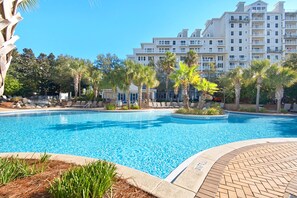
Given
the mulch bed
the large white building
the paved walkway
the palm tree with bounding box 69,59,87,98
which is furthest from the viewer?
the large white building

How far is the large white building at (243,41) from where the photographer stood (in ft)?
171

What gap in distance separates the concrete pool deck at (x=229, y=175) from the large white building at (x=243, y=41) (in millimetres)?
48839

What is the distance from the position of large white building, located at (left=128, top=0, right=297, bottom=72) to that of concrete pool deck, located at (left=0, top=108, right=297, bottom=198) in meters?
48.8

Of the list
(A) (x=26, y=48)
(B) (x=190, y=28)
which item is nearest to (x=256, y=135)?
(A) (x=26, y=48)

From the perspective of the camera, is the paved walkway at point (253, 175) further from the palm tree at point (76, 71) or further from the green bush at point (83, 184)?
the palm tree at point (76, 71)

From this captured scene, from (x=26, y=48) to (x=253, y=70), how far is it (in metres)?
48.4

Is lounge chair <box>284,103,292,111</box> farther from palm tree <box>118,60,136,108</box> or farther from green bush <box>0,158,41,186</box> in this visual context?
green bush <box>0,158,41,186</box>

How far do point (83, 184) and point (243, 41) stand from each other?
6305 cm

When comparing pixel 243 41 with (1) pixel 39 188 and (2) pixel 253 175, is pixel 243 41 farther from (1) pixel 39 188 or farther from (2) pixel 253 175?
(1) pixel 39 188

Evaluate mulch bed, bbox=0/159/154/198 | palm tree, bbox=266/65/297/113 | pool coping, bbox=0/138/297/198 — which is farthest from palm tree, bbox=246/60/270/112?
mulch bed, bbox=0/159/154/198

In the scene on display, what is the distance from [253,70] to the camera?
1956 cm

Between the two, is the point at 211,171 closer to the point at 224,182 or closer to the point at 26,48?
the point at 224,182

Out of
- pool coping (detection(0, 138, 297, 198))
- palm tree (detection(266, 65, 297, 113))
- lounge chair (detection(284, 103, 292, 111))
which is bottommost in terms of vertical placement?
pool coping (detection(0, 138, 297, 198))

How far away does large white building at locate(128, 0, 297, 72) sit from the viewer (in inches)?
2046
